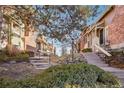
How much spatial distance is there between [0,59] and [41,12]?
868 mm

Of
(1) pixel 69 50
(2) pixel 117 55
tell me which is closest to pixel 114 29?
(2) pixel 117 55

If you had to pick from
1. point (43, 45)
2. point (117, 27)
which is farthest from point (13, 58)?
point (117, 27)

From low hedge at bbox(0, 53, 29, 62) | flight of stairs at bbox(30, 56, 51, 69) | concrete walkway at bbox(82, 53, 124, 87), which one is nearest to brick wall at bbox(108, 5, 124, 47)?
concrete walkway at bbox(82, 53, 124, 87)

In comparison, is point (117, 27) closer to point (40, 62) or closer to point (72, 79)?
point (72, 79)

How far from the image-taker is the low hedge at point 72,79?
4.84 meters

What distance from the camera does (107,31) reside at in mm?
5016

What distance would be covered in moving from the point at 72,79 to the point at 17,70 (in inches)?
30.4

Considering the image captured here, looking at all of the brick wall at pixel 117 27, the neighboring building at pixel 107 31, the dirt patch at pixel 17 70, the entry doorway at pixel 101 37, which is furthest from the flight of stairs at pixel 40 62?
the brick wall at pixel 117 27

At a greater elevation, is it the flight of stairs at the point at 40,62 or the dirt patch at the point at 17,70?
the flight of stairs at the point at 40,62

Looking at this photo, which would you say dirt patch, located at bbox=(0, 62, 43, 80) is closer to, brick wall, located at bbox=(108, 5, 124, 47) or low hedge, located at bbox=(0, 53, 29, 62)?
low hedge, located at bbox=(0, 53, 29, 62)

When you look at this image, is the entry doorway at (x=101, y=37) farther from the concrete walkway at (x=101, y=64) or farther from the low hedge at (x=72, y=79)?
the low hedge at (x=72, y=79)

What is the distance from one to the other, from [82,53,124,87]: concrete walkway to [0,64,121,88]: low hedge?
0.06 meters

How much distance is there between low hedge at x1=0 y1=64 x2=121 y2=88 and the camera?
191 inches

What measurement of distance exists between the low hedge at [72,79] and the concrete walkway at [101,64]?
61mm
